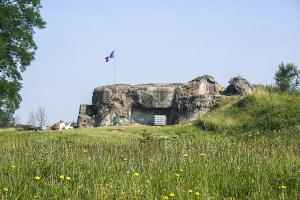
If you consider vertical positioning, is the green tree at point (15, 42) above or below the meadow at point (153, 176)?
above

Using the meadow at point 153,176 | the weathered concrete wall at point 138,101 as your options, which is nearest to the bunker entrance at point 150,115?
the weathered concrete wall at point 138,101

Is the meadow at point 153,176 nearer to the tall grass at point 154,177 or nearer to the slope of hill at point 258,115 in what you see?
the tall grass at point 154,177

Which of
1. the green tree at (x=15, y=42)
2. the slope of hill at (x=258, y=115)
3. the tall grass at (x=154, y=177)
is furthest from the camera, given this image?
Answer: the green tree at (x=15, y=42)

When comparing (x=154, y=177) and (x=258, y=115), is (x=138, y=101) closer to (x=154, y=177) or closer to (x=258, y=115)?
(x=258, y=115)

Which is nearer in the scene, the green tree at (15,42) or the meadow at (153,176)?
the meadow at (153,176)

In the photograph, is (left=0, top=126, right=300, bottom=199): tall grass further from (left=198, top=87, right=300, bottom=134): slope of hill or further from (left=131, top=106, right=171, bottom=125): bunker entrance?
(left=131, top=106, right=171, bottom=125): bunker entrance

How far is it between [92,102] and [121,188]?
2780cm

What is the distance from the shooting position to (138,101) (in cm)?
3384

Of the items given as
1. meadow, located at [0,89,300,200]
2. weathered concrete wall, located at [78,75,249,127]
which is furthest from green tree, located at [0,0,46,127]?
meadow, located at [0,89,300,200]

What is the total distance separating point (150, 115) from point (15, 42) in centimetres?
1030

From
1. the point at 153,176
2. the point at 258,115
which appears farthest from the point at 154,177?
the point at 258,115

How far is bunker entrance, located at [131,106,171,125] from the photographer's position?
34.2m

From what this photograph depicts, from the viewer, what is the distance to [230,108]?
25328mm

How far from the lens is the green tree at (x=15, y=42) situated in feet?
96.2
